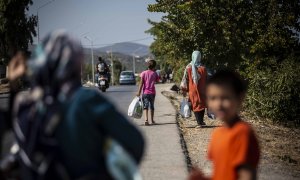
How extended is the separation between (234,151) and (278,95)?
10851 mm

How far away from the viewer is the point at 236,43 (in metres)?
16.2

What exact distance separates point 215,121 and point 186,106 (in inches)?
47.3

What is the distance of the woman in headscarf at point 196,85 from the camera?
36.8 ft

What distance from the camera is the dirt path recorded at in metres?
7.48

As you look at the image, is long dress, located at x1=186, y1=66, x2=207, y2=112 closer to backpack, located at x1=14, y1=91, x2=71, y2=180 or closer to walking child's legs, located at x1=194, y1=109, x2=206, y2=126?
walking child's legs, located at x1=194, y1=109, x2=206, y2=126

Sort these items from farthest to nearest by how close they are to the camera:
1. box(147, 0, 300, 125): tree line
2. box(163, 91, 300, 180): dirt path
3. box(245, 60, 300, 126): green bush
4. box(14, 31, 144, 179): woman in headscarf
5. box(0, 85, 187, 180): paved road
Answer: box(147, 0, 300, 125): tree line < box(245, 60, 300, 126): green bush < box(163, 91, 300, 180): dirt path < box(0, 85, 187, 180): paved road < box(14, 31, 144, 179): woman in headscarf

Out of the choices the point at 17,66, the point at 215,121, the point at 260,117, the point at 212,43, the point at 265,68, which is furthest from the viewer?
the point at 212,43

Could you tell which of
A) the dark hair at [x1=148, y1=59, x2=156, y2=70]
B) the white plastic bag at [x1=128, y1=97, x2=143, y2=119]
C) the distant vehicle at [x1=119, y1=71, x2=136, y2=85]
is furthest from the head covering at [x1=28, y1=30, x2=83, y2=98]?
the distant vehicle at [x1=119, y1=71, x2=136, y2=85]

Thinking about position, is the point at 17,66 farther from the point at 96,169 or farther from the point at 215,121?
the point at 215,121

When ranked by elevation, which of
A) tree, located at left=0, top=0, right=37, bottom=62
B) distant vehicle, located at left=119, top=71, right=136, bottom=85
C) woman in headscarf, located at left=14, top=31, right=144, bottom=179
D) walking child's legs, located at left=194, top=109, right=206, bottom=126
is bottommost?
distant vehicle, located at left=119, top=71, right=136, bottom=85

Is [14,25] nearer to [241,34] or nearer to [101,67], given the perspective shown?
[101,67]

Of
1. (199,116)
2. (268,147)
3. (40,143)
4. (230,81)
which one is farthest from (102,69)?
(40,143)

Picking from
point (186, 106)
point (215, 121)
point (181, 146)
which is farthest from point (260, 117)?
point (181, 146)

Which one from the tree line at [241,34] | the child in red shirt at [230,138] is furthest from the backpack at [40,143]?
the tree line at [241,34]
